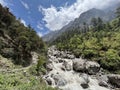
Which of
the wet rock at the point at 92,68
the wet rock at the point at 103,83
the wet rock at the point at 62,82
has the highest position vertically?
the wet rock at the point at 92,68

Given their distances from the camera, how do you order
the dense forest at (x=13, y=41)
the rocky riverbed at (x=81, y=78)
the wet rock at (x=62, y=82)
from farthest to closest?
1. the dense forest at (x=13, y=41)
2. the rocky riverbed at (x=81, y=78)
3. the wet rock at (x=62, y=82)

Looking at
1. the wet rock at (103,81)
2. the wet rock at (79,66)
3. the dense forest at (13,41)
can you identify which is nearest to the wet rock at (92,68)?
the wet rock at (79,66)

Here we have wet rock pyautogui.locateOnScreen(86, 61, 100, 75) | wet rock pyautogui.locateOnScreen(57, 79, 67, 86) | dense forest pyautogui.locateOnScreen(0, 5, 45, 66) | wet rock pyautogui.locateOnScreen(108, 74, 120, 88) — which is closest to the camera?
wet rock pyautogui.locateOnScreen(57, 79, 67, 86)

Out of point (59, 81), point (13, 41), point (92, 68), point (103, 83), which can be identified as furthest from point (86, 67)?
point (13, 41)

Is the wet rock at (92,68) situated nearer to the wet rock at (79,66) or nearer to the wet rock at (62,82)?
the wet rock at (79,66)

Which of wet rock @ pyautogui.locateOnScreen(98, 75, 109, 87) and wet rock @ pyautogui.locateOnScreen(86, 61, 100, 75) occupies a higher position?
wet rock @ pyautogui.locateOnScreen(86, 61, 100, 75)

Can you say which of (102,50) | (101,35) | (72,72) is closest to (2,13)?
(72,72)

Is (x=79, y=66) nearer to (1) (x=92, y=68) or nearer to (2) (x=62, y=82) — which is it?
(1) (x=92, y=68)

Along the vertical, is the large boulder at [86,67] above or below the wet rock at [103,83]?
above

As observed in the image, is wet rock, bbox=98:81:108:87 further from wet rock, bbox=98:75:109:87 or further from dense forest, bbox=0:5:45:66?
dense forest, bbox=0:5:45:66

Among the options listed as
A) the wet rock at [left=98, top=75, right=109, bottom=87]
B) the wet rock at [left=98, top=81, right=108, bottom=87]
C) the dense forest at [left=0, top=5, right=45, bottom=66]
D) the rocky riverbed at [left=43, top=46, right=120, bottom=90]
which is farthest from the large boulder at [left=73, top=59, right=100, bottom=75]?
the dense forest at [left=0, top=5, right=45, bottom=66]

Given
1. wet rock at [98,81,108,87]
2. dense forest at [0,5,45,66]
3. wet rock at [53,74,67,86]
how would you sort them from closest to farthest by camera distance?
1. wet rock at [53,74,67,86]
2. wet rock at [98,81,108,87]
3. dense forest at [0,5,45,66]

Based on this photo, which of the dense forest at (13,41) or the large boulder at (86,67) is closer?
the dense forest at (13,41)

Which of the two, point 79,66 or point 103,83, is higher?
point 79,66
